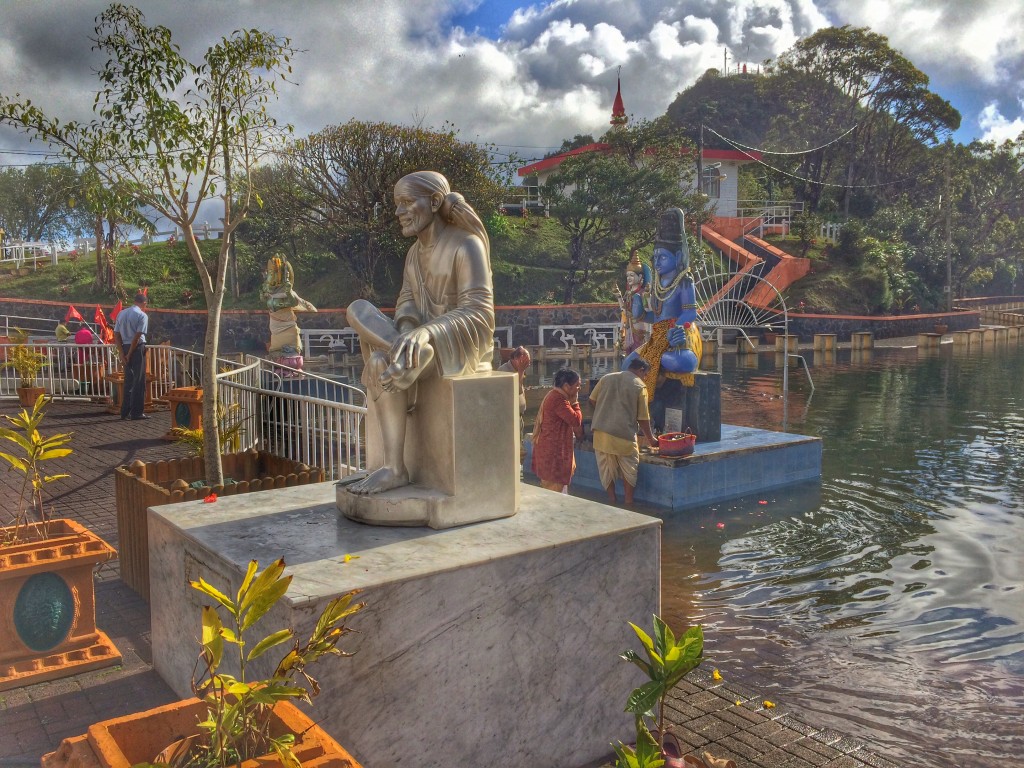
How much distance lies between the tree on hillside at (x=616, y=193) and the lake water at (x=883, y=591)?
19.8 m

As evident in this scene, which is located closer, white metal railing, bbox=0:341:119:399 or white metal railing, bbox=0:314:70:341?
white metal railing, bbox=0:341:119:399

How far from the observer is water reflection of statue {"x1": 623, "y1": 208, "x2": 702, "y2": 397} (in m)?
10.3

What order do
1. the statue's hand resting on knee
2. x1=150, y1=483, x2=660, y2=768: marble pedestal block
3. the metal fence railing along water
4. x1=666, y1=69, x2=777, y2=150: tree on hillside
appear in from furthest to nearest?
x1=666, y1=69, x2=777, y2=150: tree on hillside, the metal fence railing along water, the statue's hand resting on knee, x1=150, y1=483, x2=660, y2=768: marble pedestal block

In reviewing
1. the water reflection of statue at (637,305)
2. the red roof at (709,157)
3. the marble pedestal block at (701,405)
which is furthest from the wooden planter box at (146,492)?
the red roof at (709,157)

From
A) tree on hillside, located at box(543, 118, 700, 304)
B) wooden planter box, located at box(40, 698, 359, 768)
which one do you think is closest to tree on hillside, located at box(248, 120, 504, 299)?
tree on hillside, located at box(543, 118, 700, 304)

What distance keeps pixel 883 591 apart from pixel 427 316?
4.32 metres

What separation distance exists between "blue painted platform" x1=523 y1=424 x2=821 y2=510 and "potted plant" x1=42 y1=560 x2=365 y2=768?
6914 millimetres

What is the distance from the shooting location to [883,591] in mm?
6469

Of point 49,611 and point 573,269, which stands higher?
point 573,269

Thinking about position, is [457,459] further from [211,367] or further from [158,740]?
[211,367]

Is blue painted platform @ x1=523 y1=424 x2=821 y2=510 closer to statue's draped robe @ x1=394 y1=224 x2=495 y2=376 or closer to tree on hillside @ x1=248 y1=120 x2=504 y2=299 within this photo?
statue's draped robe @ x1=394 y1=224 x2=495 y2=376

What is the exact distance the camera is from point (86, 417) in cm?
1230

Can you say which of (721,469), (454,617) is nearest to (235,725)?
(454,617)

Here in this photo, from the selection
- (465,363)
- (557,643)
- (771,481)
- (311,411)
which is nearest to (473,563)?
(557,643)
